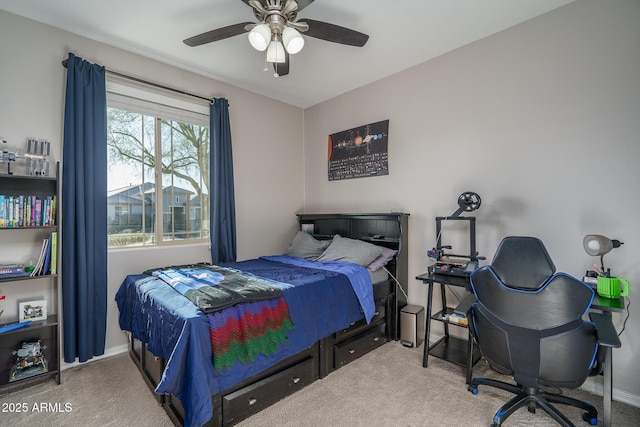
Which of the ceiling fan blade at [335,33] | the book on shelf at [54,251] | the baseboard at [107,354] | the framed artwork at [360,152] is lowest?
the baseboard at [107,354]

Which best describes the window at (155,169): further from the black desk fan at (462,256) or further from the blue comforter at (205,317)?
the black desk fan at (462,256)

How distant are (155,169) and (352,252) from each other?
221 centimetres

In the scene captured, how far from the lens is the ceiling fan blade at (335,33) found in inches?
76.0

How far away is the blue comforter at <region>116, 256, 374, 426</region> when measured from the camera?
4.98 ft

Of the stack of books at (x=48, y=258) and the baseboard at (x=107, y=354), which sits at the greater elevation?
the stack of books at (x=48, y=258)

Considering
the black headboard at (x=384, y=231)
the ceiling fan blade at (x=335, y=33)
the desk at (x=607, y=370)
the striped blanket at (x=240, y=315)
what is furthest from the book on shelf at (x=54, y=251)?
the desk at (x=607, y=370)

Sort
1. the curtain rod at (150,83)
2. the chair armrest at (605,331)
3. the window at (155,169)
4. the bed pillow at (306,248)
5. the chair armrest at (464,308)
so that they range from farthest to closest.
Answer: the bed pillow at (306,248) → the window at (155,169) → the curtain rod at (150,83) → the chair armrest at (464,308) → the chair armrest at (605,331)

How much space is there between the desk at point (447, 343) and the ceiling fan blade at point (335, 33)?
189 cm

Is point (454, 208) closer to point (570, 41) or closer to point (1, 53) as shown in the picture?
point (570, 41)

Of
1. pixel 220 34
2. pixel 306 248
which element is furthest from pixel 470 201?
pixel 220 34

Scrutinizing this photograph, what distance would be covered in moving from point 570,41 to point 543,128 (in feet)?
2.09

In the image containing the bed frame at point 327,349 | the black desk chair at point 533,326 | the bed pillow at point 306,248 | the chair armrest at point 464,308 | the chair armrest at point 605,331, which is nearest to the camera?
the chair armrest at point 605,331

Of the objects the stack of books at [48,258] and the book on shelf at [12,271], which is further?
the stack of books at [48,258]

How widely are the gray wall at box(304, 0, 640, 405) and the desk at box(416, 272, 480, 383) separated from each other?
1.64 ft
